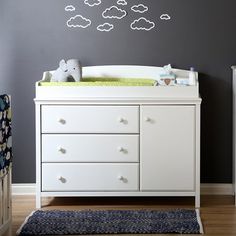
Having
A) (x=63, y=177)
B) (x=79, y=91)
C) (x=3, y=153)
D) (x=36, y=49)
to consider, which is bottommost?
(x=63, y=177)

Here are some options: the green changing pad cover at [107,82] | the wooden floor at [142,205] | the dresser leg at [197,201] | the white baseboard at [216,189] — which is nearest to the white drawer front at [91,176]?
the wooden floor at [142,205]

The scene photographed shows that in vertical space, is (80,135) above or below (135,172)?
above

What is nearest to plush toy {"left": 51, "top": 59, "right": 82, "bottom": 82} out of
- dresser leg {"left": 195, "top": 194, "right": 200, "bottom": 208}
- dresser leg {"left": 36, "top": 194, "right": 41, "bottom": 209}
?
dresser leg {"left": 36, "top": 194, "right": 41, "bottom": 209}

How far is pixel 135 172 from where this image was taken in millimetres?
3691

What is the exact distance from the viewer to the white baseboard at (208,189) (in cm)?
408

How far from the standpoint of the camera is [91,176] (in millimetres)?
3693

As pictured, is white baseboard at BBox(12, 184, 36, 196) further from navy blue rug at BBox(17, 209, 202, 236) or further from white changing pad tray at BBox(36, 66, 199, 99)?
white changing pad tray at BBox(36, 66, 199, 99)

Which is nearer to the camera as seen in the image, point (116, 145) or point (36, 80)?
point (116, 145)

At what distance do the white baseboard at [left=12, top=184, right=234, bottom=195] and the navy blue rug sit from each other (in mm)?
543

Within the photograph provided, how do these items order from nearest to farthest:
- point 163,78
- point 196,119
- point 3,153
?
1. point 3,153
2. point 196,119
3. point 163,78

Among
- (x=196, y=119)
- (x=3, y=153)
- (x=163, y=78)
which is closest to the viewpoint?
(x=3, y=153)

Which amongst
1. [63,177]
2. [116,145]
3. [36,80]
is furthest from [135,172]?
[36,80]

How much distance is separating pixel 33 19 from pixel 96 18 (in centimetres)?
45

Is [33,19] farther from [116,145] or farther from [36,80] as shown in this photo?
[116,145]
